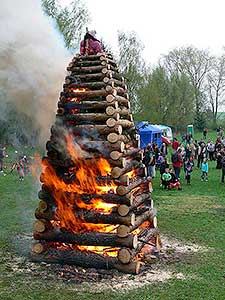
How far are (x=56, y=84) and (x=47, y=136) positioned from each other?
1.65 metres

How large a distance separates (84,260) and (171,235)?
3.28m

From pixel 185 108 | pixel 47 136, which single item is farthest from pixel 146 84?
pixel 47 136

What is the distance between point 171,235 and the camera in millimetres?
11117

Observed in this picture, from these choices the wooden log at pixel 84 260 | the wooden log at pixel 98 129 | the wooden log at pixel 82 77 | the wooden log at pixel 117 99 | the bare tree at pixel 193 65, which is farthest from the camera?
the bare tree at pixel 193 65

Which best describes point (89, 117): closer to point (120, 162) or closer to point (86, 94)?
point (86, 94)

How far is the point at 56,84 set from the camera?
31.4 ft

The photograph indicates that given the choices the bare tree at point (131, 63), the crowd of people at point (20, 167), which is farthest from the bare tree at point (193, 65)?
the crowd of people at point (20, 167)

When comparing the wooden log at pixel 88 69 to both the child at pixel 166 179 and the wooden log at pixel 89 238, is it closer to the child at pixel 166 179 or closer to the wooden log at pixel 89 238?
the wooden log at pixel 89 238

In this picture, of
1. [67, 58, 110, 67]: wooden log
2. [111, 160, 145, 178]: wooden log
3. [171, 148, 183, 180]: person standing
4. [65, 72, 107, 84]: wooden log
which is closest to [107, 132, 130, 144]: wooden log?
[111, 160, 145, 178]: wooden log

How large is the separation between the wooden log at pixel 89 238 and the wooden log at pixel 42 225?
0.26 ft

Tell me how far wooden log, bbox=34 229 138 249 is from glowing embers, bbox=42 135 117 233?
14 centimetres

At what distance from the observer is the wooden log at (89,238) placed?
8328 mm

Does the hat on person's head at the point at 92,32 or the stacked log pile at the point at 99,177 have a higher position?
the hat on person's head at the point at 92,32

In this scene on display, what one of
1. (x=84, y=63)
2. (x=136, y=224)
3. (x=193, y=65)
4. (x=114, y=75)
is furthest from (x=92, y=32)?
(x=193, y=65)
